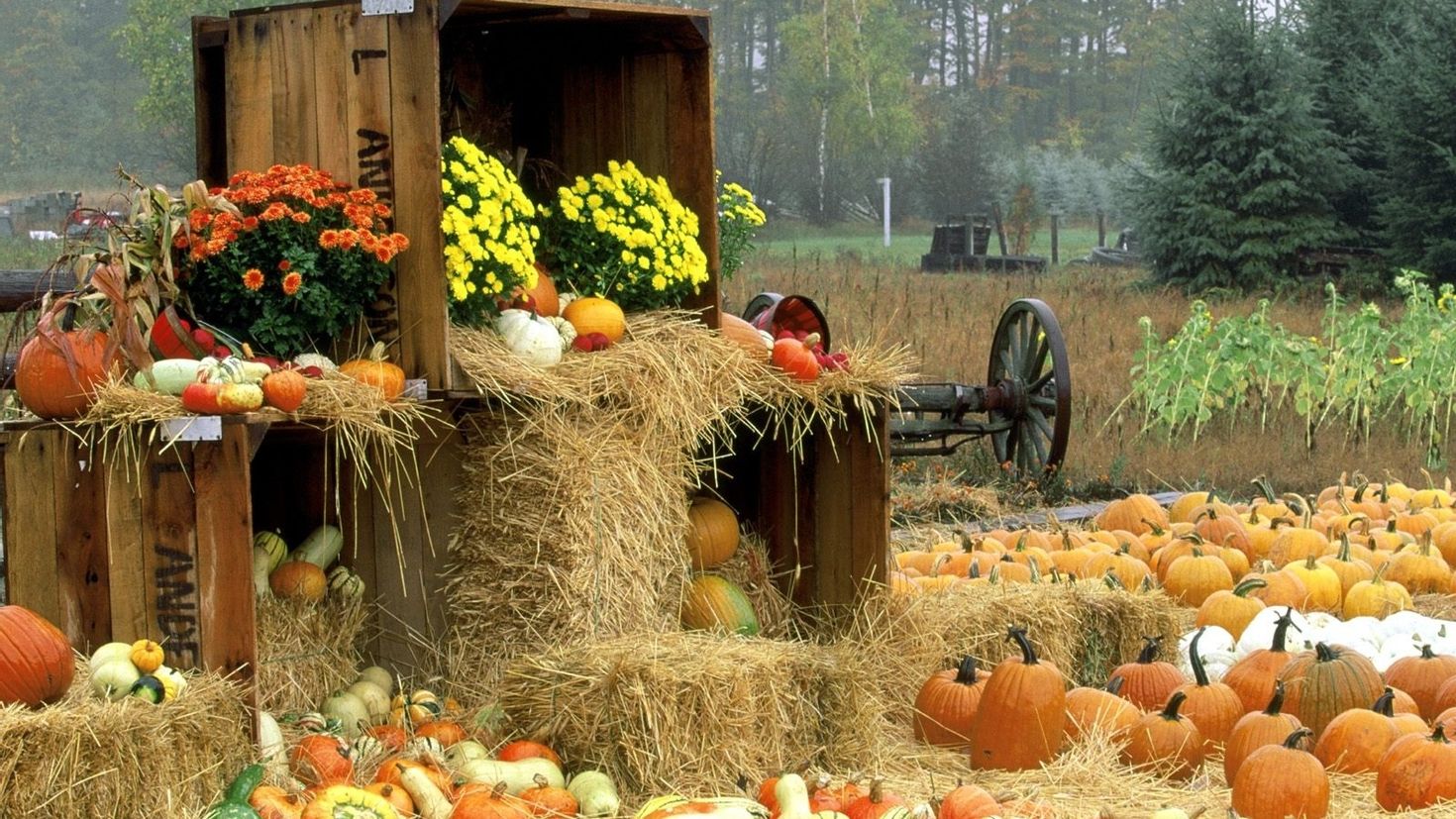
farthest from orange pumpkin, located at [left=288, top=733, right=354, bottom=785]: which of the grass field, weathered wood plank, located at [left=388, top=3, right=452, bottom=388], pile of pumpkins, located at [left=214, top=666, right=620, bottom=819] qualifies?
the grass field

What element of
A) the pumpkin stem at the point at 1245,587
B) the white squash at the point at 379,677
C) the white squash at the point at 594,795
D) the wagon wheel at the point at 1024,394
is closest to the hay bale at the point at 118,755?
the white squash at the point at 594,795

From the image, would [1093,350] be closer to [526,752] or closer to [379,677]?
[379,677]

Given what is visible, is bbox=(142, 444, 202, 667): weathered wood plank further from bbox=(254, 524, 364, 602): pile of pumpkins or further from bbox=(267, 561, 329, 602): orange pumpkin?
bbox=(267, 561, 329, 602): orange pumpkin

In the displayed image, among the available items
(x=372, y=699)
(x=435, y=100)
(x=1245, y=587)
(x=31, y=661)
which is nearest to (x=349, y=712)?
(x=372, y=699)

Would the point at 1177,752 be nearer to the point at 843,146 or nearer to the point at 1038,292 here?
the point at 1038,292

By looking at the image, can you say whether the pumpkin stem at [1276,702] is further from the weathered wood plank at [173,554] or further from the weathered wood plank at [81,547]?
the weathered wood plank at [81,547]

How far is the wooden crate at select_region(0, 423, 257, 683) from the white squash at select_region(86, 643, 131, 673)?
0.53ft

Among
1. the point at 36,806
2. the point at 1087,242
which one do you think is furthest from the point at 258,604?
the point at 1087,242

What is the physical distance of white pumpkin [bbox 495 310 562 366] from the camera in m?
4.98

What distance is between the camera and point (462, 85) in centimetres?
582

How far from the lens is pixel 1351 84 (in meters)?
23.0

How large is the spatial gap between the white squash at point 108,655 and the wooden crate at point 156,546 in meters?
0.16

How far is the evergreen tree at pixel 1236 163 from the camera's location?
856 inches

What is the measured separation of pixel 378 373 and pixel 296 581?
2.61ft
